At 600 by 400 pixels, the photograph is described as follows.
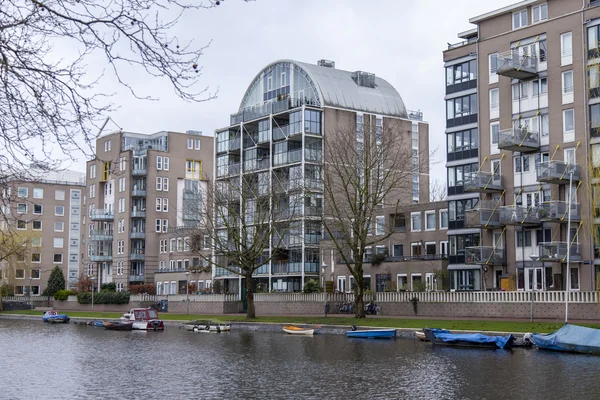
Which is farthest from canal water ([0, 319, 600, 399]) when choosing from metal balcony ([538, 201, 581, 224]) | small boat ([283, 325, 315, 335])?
metal balcony ([538, 201, 581, 224])

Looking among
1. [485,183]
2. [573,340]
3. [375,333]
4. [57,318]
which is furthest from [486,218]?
[57,318]

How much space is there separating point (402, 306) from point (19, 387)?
134 feet

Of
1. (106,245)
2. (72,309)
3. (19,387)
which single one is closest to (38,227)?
(106,245)

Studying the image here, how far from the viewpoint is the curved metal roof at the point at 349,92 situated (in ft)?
311

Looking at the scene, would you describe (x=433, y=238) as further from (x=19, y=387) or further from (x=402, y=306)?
(x=19, y=387)

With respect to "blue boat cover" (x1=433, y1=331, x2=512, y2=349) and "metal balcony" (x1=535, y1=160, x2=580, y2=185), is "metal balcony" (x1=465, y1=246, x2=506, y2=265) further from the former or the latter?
"blue boat cover" (x1=433, y1=331, x2=512, y2=349)

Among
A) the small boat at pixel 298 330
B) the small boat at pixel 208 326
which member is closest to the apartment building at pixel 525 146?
the small boat at pixel 298 330

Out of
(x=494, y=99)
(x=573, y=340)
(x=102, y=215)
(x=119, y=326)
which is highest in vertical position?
(x=494, y=99)

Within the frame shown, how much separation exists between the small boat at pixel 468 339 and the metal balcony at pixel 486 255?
68.3ft

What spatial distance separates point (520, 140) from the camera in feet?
215

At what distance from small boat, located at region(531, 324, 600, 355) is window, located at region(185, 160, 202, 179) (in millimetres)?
87208

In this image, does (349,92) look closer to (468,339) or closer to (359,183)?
(359,183)

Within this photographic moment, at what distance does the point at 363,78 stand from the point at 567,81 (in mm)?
39406

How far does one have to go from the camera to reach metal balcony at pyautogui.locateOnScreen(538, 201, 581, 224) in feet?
204
